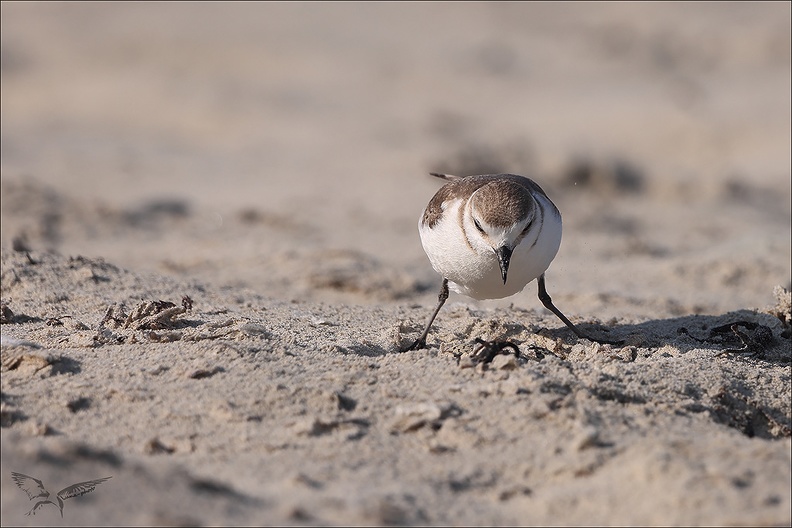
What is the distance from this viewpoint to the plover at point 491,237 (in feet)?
16.5

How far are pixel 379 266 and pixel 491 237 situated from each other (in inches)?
143

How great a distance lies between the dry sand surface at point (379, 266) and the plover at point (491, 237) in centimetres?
36

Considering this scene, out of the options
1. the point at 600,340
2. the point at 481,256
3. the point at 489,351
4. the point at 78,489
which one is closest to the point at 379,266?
the point at 600,340

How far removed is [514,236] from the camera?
502cm

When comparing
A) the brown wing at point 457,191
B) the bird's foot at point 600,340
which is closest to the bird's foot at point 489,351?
the bird's foot at point 600,340

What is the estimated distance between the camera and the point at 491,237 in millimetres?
5020

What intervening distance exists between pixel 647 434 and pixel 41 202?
27.5 ft

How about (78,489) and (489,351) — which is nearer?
(78,489)

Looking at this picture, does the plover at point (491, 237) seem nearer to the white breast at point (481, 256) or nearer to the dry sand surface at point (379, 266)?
the white breast at point (481, 256)

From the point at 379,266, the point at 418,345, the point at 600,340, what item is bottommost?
the point at 379,266

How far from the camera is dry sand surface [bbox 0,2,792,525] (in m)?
3.48

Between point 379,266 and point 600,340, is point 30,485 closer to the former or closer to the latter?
point 600,340

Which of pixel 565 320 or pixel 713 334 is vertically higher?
pixel 565 320

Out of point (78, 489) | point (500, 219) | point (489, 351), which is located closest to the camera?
point (78, 489)
